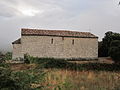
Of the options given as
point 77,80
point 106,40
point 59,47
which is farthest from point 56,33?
point 77,80

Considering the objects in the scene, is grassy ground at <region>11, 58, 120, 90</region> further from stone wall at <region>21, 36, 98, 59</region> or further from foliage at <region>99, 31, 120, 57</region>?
foliage at <region>99, 31, 120, 57</region>

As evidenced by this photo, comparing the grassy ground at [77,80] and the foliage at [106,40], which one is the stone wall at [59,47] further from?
the grassy ground at [77,80]

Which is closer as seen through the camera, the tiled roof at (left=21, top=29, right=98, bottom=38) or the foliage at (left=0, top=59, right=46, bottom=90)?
the foliage at (left=0, top=59, right=46, bottom=90)

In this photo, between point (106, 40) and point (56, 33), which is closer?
point (56, 33)

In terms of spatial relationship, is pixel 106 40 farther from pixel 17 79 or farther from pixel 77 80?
pixel 17 79

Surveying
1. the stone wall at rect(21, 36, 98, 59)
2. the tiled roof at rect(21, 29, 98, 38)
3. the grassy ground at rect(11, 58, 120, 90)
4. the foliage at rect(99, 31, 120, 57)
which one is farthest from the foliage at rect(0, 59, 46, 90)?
the foliage at rect(99, 31, 120, 57)

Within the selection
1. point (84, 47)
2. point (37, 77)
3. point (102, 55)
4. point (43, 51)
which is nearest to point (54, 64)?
point (37, 77)

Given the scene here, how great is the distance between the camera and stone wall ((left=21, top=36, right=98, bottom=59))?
50.1m

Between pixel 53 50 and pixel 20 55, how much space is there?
733 centimetres

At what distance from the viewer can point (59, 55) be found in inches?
2024

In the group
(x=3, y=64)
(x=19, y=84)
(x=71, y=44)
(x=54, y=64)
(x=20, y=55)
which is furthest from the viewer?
(x=71, y=44)

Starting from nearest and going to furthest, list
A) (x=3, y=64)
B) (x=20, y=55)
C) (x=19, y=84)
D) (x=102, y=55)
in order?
(x=19, y=84) → (x=3, y=64) → (x=20, y=55) → (x=102, y=55)

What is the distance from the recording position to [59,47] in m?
51.7

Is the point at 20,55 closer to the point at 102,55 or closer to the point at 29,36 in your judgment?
the point at 29,36
